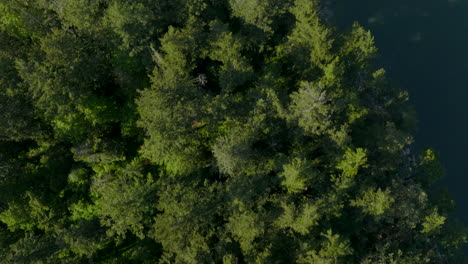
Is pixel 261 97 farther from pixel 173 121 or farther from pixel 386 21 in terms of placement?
pixel 386 21

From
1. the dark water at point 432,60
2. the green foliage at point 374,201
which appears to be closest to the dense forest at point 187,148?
the green foliage at point 374,201

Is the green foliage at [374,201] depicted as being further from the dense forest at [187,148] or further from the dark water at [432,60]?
the dark water at [432,60]

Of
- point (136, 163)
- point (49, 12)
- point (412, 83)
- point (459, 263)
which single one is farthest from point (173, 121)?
point (412, 83)

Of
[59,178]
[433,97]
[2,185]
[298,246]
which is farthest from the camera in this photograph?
[433,97]

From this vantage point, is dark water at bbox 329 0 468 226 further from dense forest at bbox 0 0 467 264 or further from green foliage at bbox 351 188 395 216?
green foliage at bbox 351 188 395 216

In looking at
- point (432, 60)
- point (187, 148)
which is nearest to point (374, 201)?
point (187, 148)

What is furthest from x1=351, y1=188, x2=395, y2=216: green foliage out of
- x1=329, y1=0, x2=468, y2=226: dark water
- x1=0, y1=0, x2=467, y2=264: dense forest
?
x1=329, y1=0, x2=468, y2=226: dark water

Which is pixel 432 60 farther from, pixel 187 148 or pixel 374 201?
pixel 187 148
